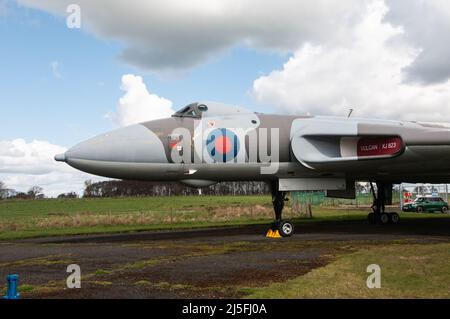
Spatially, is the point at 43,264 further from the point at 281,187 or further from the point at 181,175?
the point at 281,187

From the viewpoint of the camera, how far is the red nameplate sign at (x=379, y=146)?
539 inches

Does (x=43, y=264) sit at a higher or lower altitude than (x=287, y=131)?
lower

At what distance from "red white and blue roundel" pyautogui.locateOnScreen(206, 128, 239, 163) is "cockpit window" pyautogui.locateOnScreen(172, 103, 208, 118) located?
893 mm

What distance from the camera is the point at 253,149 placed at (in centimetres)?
1417

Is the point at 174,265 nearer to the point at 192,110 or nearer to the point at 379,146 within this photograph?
the point at 192,110

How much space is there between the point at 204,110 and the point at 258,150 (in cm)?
216

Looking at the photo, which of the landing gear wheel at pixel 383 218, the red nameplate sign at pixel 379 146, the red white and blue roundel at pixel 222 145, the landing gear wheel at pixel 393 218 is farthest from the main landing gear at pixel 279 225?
the landing gear wheel at pixel 393 218

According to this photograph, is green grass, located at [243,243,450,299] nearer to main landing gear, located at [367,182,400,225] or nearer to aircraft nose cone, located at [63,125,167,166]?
aircraft nose cone, located at [63,125,167,166]

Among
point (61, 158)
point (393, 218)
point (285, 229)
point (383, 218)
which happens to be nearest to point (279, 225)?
point (285, 229)

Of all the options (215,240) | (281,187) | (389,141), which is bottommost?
(215,240)
